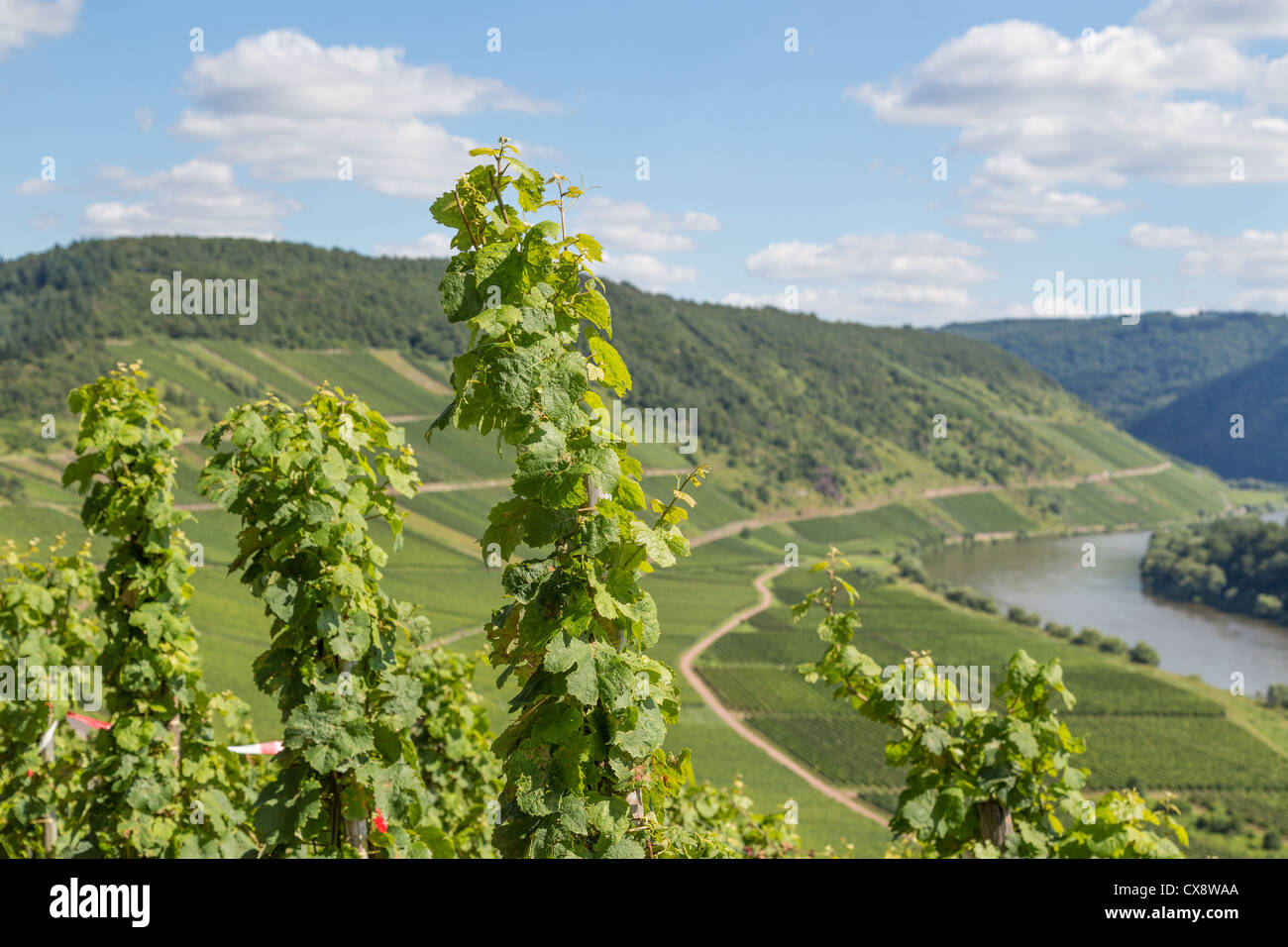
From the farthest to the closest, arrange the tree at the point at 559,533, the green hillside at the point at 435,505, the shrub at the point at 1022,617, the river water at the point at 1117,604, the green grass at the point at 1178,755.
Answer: the shrub at the point at 1022,617 < the river water at the point at 1117,604 < the green hillside at the point at 435,505 < the green grass at the point at 1178,755 < the tree at the point at 559,533

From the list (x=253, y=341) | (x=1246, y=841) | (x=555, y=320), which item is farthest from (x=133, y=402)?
(x=253, y=341)

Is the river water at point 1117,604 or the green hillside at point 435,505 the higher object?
the green hillside at point 435,505

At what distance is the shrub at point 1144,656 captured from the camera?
98.4 m

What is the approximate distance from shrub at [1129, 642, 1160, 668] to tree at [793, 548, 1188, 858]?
336ft

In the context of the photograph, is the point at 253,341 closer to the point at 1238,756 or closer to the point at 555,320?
the point at 1238,756

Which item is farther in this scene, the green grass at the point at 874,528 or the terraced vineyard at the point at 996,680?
the green grass at the point at 874,528

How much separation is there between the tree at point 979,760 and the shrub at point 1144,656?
336ft

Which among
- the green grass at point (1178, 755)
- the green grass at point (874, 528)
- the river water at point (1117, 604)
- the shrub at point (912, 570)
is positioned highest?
the green grass at point (874, 528)

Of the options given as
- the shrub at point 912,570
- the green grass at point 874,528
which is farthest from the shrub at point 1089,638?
the green grass at point 874,528

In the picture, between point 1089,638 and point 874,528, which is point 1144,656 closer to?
point 1089,638

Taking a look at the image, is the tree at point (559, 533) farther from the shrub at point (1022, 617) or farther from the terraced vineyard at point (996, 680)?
the shrub at point (1022, 617)

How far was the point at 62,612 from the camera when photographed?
35.6 ft

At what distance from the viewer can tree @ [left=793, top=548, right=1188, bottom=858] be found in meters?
7.22
